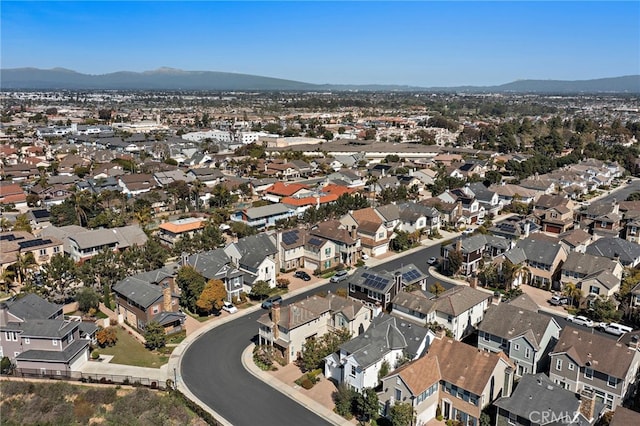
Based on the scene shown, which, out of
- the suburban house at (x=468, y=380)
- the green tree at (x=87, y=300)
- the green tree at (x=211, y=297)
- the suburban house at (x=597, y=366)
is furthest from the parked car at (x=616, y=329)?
the green tree at (x=87, y=300)

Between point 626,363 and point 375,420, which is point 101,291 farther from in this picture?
point 626,363

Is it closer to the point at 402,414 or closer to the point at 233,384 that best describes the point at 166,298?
the point at 233,384

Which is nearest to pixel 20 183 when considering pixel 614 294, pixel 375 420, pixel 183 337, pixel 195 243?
pixel 195 243

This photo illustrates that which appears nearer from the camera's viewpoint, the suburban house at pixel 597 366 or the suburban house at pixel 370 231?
the suburban house at pixel 597 366

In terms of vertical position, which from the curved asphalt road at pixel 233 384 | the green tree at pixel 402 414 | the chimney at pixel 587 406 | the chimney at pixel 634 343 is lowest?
the curved asphalt road at pixel 233 384

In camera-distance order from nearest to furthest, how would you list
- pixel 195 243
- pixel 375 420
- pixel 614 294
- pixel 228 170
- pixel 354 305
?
pixel 375 420, pixel 354 305, pixel 614 294, pixel 195 243, pixel 228 170

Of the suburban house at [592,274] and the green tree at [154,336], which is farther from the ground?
the suburban house at [592,274]

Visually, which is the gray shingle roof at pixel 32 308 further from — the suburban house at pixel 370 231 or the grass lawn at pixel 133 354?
the suburban house at pixel 370 231
